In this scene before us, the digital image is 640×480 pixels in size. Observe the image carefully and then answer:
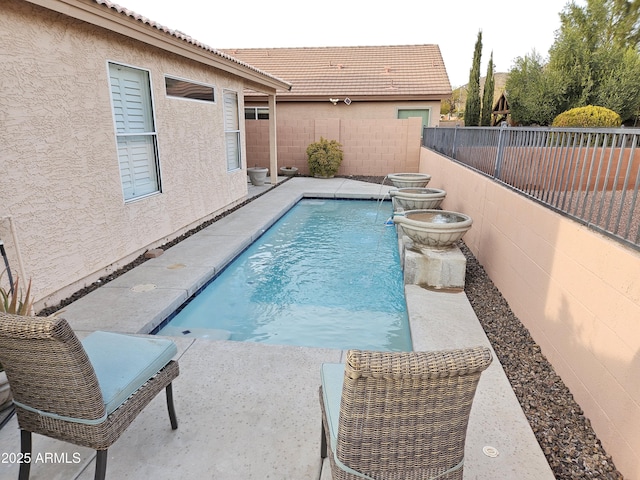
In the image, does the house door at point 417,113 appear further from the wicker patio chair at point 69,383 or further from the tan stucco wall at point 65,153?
the wicker patio chair at point 69,383

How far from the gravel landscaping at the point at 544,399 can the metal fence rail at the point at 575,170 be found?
3.50ft

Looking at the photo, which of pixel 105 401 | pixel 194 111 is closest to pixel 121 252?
pixel 194 111

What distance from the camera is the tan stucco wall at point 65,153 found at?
342 cm

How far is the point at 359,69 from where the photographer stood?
16.7 m

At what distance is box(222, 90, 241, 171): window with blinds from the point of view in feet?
27.1

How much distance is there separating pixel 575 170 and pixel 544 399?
5.71 feet

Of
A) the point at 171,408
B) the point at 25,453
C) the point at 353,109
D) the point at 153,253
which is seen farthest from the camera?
the point at 353,109

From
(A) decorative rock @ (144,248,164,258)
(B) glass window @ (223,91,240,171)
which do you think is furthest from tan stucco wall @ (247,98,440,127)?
(A) decorative rock @ (144,248,164,258)

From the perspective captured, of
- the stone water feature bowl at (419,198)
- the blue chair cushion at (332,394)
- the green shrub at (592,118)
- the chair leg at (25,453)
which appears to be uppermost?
the green shrub at (592,118)

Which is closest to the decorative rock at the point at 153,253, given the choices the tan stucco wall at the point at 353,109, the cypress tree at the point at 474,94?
the tan stucco wall at the point at 353,109

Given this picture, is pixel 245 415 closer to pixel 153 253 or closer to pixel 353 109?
pixel 153 253

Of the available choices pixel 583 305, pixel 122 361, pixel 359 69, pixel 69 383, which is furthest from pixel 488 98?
pixel 69 383

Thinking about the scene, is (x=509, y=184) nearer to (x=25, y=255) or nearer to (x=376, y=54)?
(x=25, y=255)

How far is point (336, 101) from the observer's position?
1490 centimetres
